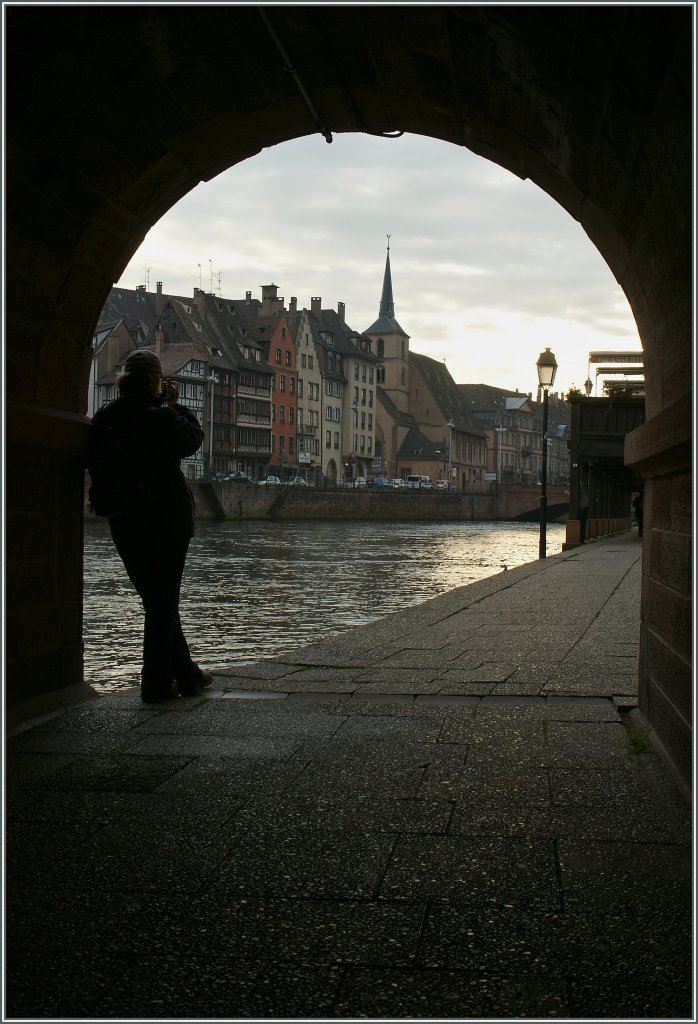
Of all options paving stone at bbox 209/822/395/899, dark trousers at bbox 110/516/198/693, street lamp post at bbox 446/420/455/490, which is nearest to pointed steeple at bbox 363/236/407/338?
street lamp post at bbox 446/420/455/490

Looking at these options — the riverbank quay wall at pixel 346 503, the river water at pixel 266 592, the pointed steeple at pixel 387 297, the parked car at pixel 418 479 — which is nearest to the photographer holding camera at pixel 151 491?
the river water at pixel 266 592

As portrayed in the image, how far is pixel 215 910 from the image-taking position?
284 cm

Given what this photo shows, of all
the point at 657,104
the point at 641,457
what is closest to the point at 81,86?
the point at 657,104

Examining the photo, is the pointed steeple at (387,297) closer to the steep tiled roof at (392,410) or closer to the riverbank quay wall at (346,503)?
the steep tiled roof at (392,410)

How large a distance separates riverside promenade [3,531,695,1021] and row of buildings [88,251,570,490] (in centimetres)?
6275

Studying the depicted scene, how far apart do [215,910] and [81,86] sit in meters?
3.27

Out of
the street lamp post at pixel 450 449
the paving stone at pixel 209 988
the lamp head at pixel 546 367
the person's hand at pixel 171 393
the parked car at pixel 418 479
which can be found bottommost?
the paving stone at pixel 209 988

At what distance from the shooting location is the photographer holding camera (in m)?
5.43

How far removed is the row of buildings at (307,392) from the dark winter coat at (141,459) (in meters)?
62.0

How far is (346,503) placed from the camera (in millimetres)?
76125

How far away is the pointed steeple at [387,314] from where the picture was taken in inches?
4631

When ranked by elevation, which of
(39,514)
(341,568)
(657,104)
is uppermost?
(657,104)

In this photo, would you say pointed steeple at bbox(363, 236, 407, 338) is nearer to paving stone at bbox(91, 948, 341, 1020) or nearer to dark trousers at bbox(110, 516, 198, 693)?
dark trousers at bbox(110, 516, 198, 693)

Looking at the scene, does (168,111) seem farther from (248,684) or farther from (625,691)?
(625,691)
